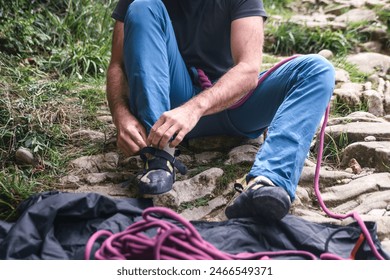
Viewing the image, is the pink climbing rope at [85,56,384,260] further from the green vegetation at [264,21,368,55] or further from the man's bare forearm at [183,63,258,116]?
the green vegetation at [264,21,368,55]

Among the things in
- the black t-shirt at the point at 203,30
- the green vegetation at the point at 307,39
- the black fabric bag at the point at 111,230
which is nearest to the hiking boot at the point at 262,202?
the black fabric bag at the point at 111,230

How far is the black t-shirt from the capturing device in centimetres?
309

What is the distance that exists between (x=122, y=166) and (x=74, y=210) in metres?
1.01

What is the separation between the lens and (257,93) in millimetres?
2988

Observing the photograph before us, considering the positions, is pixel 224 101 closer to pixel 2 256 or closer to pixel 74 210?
pixel 74 210

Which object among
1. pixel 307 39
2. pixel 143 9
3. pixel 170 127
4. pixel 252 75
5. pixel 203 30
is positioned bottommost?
pixel 307 39

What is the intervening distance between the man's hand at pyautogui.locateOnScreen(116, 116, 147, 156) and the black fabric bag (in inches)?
14.8

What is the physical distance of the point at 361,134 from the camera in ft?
11.5

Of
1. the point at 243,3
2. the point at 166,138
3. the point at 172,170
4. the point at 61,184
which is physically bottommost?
the point at 61,184

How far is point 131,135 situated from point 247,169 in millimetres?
751

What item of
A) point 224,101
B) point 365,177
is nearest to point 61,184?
point 224,101

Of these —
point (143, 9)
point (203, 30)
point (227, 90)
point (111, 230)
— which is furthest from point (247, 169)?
point (111, 230)

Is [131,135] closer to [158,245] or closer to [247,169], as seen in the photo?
[247,169]

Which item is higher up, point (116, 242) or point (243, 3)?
point (243, 3)
